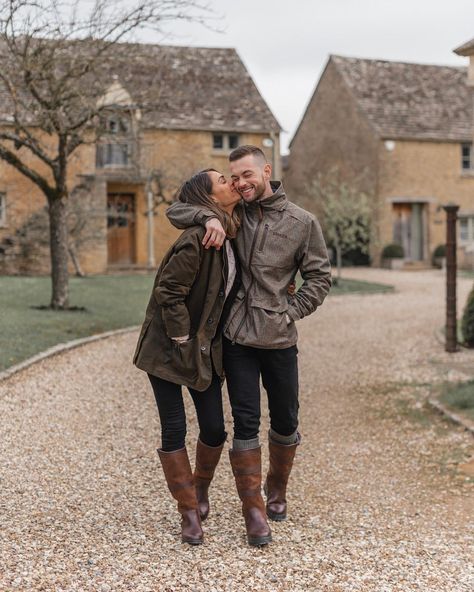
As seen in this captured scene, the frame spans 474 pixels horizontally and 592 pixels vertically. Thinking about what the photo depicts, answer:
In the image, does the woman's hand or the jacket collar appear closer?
the woman's hand

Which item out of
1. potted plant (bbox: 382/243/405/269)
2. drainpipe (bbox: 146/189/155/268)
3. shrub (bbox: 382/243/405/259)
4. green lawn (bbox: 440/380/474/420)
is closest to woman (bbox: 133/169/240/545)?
green lawn (bbox: 440/380/474/420)

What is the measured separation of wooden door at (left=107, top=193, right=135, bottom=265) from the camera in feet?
84.0

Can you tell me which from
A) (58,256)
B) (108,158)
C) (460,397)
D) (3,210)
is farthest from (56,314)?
(108,158)

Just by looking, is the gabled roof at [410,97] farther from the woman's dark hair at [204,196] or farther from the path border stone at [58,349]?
the woman's dark hair at [204,196]

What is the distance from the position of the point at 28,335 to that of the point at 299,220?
7.05 m

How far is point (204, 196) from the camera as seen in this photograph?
3.95m

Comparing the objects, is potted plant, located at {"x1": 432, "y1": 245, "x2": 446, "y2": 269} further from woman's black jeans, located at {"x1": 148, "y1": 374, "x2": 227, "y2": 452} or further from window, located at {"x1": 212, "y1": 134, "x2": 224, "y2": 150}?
woman's black jeans, located at {"x1": 148, "y1": 374, "x2": 227, "y2": 452}

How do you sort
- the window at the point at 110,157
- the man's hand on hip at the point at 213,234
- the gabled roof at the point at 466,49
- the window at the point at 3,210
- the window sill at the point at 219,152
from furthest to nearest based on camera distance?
1. the window sill at the point at 219,152
2. the window at the point at 110,157
3. the window at the point at 3,210
4. the gabled roof at the point at 466,49
5. the man's hand on hip at the point at 213,234

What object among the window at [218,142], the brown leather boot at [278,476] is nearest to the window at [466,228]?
the window at [218,142]

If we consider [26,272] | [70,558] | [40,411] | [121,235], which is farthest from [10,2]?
[121,235]

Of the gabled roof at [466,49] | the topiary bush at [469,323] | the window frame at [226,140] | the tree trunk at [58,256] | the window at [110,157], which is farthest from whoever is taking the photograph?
the window frame at [226,140]

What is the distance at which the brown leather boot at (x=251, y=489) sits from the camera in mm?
3934

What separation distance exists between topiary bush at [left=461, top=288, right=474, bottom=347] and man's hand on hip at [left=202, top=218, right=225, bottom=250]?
24.9 ft

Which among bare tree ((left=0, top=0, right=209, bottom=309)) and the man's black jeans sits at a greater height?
bare tree ((left=0, top=0, right=209, bottom=309))
